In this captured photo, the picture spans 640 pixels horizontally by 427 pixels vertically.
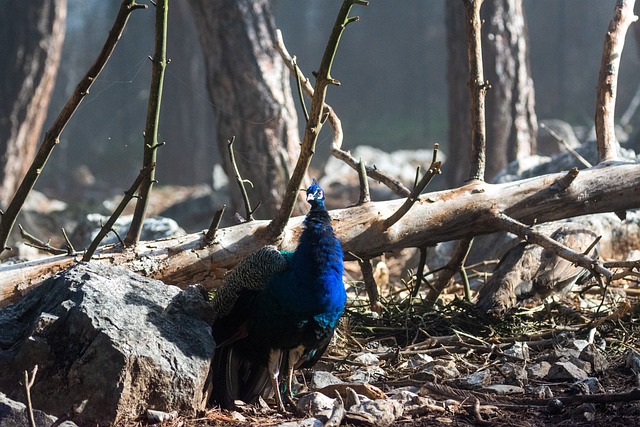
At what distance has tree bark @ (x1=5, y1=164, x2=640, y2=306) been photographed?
400 cm

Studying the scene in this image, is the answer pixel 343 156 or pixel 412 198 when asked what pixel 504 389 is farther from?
pixel 343 156

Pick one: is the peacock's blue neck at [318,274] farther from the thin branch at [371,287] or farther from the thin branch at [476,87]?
the thin branch at [476,87]

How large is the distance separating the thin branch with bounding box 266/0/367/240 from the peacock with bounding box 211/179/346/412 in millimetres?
299

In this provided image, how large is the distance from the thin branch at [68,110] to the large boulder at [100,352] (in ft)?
1.55

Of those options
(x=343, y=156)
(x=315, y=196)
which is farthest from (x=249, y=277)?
(x=343, y=156)

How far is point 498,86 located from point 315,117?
5.38m

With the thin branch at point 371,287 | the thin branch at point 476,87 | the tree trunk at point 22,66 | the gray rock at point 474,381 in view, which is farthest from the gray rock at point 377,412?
the tree trunk at point 22,66

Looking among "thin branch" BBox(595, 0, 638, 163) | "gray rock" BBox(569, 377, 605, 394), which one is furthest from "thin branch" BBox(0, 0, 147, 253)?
"thin branch" BBox(595, 0, 638, 163)

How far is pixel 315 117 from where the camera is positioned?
352cm

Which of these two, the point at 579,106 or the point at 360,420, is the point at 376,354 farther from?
the point at 579,106

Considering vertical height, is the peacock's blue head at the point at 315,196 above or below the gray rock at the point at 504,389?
above

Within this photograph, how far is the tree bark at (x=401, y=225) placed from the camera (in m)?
4.00

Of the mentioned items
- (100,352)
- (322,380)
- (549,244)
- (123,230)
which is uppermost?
(123,230)

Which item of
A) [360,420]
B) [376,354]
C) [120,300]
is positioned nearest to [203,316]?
[120,300]
